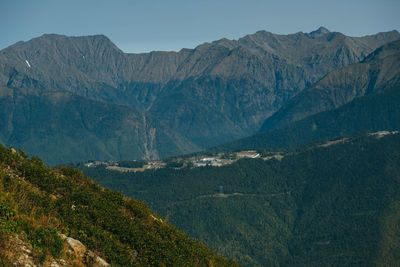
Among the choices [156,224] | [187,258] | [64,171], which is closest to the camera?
[187,258]

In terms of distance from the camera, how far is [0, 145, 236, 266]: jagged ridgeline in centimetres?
2944

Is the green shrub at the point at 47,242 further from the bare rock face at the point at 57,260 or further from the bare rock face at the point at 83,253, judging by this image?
the bare rock face at the point at 83,253

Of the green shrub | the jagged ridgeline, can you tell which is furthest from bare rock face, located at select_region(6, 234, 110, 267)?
the green shrub

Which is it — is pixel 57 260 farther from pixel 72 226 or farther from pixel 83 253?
pixel 72 226

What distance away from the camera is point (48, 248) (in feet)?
96.3

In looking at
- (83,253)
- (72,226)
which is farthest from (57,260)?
(72,226)

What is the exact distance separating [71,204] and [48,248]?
9.50 m

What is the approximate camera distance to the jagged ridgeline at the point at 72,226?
29.4 meters

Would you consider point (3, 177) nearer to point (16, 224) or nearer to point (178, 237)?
point (16, 224)

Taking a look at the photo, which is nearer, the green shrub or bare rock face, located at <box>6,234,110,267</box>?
bare rock face, located at <box>6,234,110,267</box>

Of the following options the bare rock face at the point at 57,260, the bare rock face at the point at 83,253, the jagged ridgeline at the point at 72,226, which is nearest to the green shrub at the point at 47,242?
the jagged ridgeline at the point at 72,226

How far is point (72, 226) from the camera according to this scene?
34875 millimetres

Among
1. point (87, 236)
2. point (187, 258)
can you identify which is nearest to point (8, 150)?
point (87, 236)

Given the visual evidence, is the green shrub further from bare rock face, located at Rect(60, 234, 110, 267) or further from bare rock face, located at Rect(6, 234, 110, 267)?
bare rock face, located at Rect(60, 234, 110, 267)
